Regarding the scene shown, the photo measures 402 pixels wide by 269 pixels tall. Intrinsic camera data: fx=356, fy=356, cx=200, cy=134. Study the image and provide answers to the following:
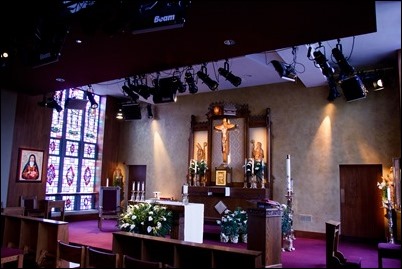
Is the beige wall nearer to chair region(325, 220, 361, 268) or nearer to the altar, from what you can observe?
the altar

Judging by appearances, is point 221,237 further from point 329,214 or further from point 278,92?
→ point 278,92

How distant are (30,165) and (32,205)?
995mm

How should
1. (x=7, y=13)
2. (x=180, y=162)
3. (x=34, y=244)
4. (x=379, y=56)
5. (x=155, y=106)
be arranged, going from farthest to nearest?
1. (x=155, y=106)
2. (x=180, y=162)
3. (x=379, y=56)
4. (x=34, y=244)
5. (x=7, y=13)

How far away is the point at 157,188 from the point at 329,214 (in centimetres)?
480

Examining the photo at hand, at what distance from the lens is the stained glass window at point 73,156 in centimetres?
966

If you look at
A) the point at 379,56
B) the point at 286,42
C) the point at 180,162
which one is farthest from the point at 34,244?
the point at 379,56

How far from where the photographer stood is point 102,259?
3.33 metres

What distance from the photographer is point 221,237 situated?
674 cm

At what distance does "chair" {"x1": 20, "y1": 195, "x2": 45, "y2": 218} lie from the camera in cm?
782

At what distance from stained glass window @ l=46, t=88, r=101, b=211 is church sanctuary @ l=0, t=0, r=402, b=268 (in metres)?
0.04

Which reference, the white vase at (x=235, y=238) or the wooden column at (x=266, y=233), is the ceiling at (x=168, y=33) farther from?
the white vase at (x=235, y=238)

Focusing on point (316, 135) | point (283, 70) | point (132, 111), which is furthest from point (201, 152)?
point (283, 70)

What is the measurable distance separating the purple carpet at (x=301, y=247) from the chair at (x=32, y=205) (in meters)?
0.77

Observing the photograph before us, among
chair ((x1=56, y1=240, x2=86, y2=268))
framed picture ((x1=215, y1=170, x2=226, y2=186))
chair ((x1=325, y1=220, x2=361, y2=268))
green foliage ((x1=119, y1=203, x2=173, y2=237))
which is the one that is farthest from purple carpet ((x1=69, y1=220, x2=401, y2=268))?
chair ((x1=56, y1=240, x2=86, y2=268))
